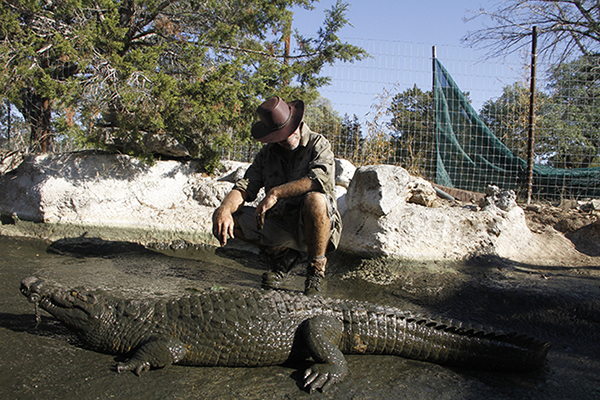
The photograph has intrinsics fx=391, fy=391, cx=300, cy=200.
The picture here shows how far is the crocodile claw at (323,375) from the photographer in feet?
6.38

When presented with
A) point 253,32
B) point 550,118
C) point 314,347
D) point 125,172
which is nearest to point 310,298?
point 314,347

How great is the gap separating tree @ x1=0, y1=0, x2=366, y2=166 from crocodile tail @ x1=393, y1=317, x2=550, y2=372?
440 centimetres

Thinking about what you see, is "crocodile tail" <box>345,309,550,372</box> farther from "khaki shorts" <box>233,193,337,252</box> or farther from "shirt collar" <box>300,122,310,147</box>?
"shirt collar" <box>300,122,310,147</box>

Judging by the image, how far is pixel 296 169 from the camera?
341 centimetres

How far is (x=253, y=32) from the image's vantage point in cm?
682

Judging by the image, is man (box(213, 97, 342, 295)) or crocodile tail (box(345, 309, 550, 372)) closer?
crocodile tail (box(345, 309, 550, 372))

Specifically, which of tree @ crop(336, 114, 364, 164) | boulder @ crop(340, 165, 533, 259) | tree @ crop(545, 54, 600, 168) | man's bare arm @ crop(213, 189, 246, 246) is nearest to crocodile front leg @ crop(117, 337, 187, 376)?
man's bare arm @ crop(213, 189, 246, 246)

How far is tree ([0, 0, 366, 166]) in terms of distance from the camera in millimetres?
5441

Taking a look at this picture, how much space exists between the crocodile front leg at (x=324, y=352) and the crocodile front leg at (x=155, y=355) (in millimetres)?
694

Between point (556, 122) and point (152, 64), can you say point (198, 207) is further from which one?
point (556, 122)

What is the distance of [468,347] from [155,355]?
5.70ft

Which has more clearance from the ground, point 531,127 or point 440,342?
point 531,127

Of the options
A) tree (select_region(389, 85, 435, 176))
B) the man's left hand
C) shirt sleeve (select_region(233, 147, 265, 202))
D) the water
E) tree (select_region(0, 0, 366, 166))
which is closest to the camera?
the water

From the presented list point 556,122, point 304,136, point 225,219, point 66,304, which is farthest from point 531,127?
point 66,304
